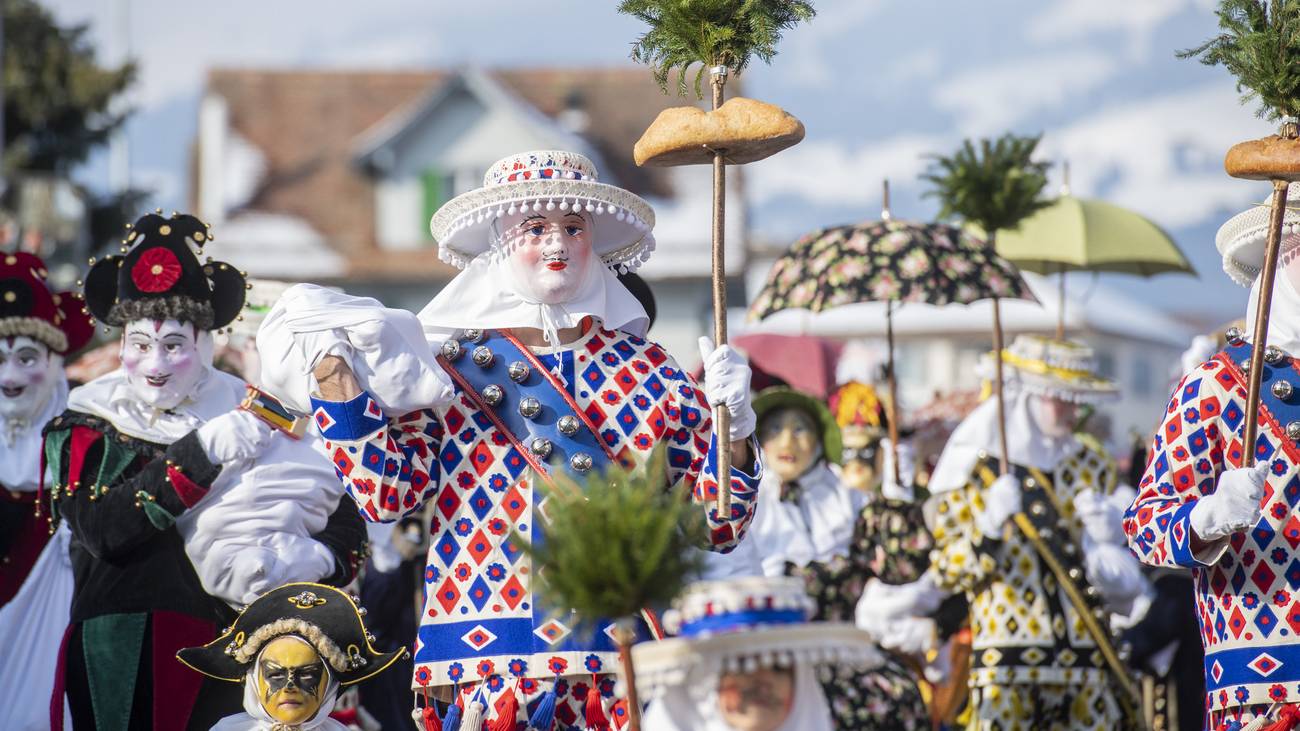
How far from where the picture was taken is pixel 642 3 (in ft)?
18.0

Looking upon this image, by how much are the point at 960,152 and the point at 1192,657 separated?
2832 millimetres

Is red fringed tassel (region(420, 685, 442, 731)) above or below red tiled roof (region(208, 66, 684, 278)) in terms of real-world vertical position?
below

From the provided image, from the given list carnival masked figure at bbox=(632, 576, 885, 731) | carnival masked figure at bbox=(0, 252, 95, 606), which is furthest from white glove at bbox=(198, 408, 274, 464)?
carnival masked figure at bbox=(632, 576, 885, 731)

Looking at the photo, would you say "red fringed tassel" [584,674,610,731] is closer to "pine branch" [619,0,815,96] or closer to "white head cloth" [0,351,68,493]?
"pine branch" [619,0,815,96]

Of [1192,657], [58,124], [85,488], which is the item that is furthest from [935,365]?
[85,488]

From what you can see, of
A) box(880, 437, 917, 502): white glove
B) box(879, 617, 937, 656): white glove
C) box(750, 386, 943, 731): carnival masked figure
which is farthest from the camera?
box(880, 437, 917, 502): white glove

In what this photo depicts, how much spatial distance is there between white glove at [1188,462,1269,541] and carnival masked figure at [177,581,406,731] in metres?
2.47

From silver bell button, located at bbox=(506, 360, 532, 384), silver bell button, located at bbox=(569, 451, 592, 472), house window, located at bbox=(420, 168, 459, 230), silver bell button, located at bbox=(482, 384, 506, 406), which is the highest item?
house window, located at bbox=(420, 168, 459, 230)

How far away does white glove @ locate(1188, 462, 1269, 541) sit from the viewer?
541 cm

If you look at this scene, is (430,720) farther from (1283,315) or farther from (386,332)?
(1283,315)

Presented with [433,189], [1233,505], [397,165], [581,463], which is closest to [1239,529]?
[1233,505]

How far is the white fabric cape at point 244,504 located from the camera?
664 cm

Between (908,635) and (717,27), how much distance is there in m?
4.89

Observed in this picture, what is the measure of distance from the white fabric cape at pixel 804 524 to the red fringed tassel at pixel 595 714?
379 cm
